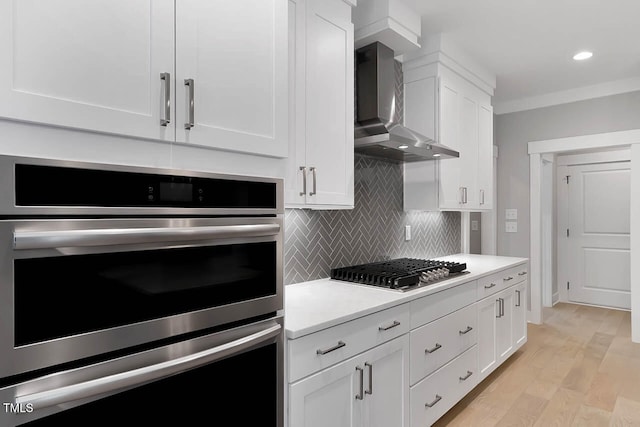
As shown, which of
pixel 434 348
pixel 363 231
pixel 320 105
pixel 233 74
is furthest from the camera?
pixel 363 231

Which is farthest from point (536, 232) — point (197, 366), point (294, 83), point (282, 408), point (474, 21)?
point (197, 366)

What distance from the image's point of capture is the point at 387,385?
185 centimetres

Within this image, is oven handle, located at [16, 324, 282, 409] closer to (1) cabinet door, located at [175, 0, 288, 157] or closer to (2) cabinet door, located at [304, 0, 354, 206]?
(1) cabinet door, located at [175, 0, 288, 157]

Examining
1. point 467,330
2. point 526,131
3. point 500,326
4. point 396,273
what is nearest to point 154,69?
point 396,273

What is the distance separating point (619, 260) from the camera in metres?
4.99

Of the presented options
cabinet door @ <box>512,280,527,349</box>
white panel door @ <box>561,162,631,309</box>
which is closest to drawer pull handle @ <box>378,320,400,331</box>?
Answer: cabinet door @ <box>512,280,527,349</box>

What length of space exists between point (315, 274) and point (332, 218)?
1.27 feet

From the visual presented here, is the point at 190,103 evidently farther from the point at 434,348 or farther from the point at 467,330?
the point at 467,330

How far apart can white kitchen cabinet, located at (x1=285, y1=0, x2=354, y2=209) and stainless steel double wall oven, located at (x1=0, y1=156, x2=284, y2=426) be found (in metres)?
0.53

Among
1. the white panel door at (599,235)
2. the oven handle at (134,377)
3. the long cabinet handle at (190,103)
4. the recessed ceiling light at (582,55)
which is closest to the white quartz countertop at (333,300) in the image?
the oven handle at (134,377)

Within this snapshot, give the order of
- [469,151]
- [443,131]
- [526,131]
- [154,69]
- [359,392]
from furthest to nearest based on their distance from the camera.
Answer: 1. [526,131]
2. [469,151]
3. [443,131]
4. [359,392]
5. [154,69]

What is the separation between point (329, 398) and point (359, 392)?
7.6 inches

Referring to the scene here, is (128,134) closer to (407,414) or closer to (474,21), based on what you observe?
(407,414)

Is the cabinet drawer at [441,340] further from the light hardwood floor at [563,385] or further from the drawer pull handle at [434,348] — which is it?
the light hardwood floor at [563,385]
